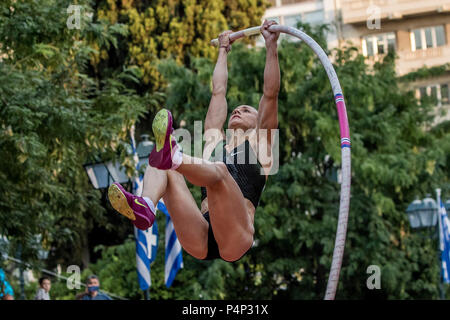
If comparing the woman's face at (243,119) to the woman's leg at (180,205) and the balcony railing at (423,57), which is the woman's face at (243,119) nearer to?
the woman's leg at (180,205)

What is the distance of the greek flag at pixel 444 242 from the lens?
56.0 feet

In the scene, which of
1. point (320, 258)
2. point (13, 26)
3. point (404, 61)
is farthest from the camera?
point (404, 61)

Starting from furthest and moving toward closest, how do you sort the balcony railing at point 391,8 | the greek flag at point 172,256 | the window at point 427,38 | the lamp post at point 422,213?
the window at point 427,38
the balcony railing at point 391,8
the lamp post at point 422,213
the greek flag at point 172,256

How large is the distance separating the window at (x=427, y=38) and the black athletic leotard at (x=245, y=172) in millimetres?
30045

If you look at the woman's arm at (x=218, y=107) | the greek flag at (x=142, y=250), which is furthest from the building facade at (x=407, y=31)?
the woman's arm at (x=218, y=107)

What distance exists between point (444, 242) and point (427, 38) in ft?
65.3

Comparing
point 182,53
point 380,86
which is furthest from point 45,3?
point 182,53

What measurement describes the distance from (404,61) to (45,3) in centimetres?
2552

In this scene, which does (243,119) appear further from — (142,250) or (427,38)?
(427,38)

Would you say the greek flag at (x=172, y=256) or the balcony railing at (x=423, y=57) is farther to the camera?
the balcony railing at (x=423, y=57)
